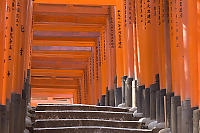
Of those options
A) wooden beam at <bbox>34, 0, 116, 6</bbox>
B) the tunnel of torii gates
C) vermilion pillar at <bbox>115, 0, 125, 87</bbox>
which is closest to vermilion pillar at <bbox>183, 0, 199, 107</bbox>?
the tunnel of torii gates

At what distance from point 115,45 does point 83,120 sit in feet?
17.1

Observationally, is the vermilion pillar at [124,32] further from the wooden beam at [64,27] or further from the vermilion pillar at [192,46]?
the wooden beam at [64,27]

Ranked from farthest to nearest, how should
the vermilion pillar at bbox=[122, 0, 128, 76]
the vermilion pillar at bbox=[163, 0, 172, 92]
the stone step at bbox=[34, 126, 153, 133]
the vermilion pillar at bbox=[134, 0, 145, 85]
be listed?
the vermilion pillar at bbox=[122, 0, 128, 76] → the vermilion pillar at bbox=[134, 0, 145, 85] → the vermilion pillar at bbox=[163, 0, 172, 92] → the stone step at bbox=[34, 126, 153, 133]

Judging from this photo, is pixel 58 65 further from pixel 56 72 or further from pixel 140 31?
pixel 140 31

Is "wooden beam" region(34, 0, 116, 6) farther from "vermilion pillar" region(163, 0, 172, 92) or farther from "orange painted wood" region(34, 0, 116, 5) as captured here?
"vermilion pillar" region(163, 0, 172, 92)

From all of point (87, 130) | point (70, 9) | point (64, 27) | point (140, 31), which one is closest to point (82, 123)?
point (87, 130)

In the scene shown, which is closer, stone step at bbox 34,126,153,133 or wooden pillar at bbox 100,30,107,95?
stone step at bbox 34,126,153,133

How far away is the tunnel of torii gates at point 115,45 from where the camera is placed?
6355mm

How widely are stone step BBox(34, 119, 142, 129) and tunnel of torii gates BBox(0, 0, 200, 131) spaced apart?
0.56 m

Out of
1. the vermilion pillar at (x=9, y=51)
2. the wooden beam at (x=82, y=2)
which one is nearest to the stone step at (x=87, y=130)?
the vermilion pillar at (x=9, y=51)

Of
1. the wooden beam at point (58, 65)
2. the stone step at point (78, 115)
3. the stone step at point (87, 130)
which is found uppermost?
the wooden beam at point (58, 65)

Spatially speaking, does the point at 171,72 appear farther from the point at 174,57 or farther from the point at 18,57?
the point at 18,57

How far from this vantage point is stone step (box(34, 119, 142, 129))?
733 cm

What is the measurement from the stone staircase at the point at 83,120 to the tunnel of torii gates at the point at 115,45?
20.2 inches
